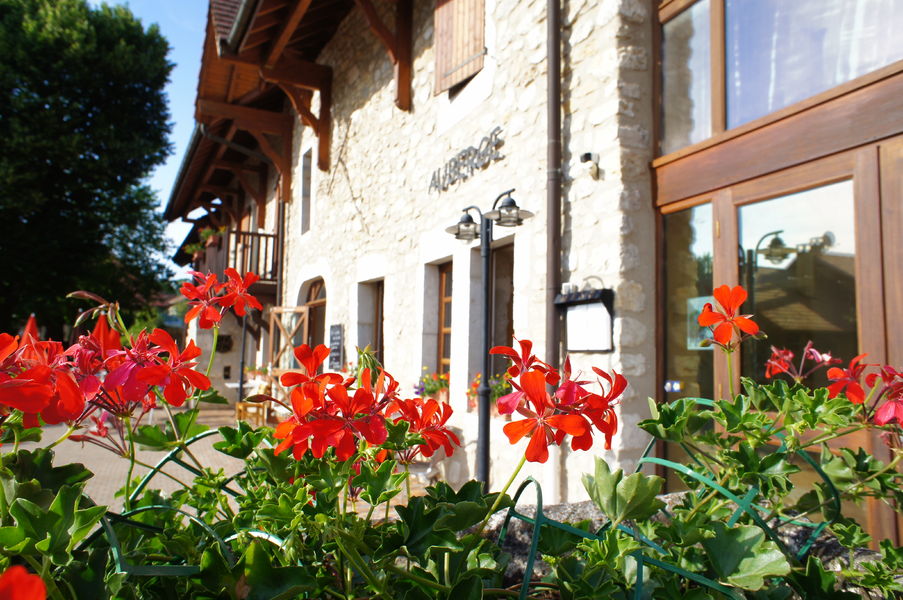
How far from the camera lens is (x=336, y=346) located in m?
7.46

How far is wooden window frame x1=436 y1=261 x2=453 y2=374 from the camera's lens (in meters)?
5.73

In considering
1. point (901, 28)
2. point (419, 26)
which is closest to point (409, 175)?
point (419, 26)

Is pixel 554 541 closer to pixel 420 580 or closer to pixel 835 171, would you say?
pixel 420 580

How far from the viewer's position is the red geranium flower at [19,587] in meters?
0.30

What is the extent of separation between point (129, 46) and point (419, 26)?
41.8ft

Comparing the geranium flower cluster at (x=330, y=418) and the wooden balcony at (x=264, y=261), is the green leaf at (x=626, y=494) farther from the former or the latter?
the wooden balcony at (x=264, y=261)

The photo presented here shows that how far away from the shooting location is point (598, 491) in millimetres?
680

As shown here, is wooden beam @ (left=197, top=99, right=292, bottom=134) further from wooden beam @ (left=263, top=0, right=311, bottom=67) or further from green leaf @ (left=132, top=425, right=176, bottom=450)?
green leaf @ (left=132, top=425, right=176, bottom=450)

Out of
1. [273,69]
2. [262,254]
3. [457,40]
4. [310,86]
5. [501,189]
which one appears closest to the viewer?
[501,189]

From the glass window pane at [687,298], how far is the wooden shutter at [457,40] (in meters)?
2.39

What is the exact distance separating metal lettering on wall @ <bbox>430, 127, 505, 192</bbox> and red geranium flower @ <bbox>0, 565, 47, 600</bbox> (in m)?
4.65

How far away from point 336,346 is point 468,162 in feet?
10.8

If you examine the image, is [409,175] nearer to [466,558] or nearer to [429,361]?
[429,361]

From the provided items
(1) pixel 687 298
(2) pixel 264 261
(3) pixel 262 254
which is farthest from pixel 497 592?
(3) pixel 262 254
